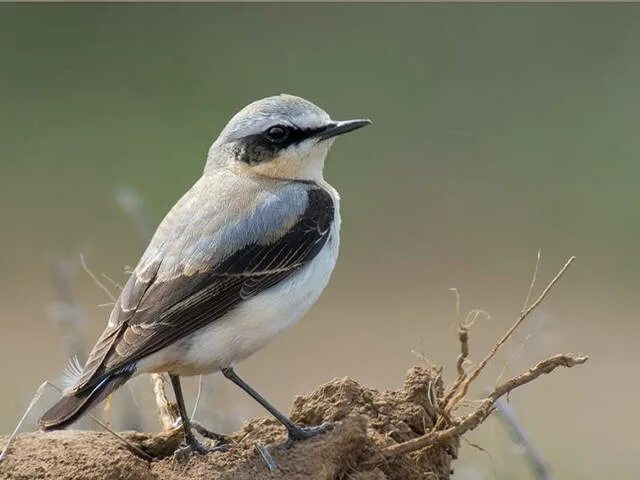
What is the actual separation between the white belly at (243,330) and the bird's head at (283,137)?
27.7 inches

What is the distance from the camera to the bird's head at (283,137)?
348 inches

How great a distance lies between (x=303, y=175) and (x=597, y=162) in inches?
586

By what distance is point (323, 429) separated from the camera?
7840 millimetres

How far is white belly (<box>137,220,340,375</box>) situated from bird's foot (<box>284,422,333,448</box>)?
494 mm

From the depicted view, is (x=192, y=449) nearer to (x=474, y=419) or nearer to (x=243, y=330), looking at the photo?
(x=243, y=330)

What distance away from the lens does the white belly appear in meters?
7.92

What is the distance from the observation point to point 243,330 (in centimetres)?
805

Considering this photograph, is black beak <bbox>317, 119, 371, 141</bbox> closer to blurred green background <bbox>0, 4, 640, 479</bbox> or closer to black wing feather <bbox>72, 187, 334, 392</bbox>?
black wing feather <bbox>72, 187, 334, 392</bbox>

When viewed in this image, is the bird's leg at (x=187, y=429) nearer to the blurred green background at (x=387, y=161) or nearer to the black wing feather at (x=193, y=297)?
the black wing feather at (x=193, y=297)

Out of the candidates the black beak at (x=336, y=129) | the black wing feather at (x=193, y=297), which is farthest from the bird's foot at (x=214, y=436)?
the black beak at (x=336, y=129)

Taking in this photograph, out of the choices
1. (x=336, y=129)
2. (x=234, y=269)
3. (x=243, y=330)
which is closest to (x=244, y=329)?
(x=243, y=330)

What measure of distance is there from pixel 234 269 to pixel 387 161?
621 inches

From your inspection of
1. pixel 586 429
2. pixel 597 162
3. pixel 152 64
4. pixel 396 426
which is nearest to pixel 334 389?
pixel 396 426

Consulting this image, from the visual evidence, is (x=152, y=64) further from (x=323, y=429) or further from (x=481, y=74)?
(x=323, y=429)
